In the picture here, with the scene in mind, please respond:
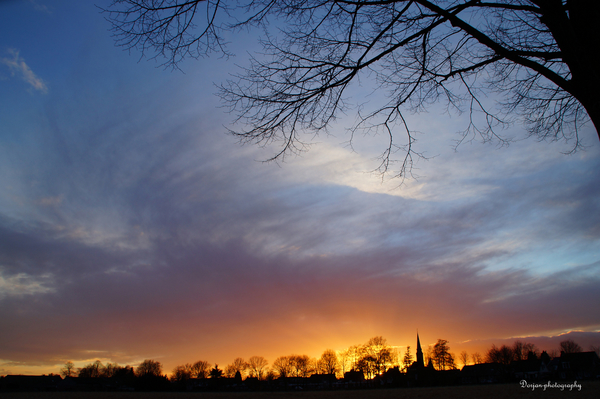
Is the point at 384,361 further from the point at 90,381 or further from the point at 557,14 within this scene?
the point at 557,14

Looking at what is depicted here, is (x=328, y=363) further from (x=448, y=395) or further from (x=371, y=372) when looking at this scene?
(x=448, y=395)

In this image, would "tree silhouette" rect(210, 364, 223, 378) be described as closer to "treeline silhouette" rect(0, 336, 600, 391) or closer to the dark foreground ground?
"treeline silhouette" rect(0, 336, 600, 391)

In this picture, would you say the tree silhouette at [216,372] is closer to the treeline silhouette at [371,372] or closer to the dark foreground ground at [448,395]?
the treeline silhouette at [371,372]

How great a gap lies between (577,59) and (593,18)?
61 cm

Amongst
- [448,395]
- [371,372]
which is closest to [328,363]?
[371,372]

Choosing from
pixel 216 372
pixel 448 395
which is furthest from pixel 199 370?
pixel 448 395

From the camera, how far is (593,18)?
385 centimetres

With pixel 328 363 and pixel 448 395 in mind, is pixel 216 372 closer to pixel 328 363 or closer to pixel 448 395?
pixel 328 363

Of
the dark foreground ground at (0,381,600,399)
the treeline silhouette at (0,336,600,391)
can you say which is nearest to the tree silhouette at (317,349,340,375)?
the treeline silhouette at (0,336,600,391)

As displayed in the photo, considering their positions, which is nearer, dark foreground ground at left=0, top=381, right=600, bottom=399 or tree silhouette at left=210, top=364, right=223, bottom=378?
dark foreground ground at left=0, top=381, right=600, bottom=399

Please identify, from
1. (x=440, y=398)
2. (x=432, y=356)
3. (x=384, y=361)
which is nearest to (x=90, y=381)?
(x=384, y=361)

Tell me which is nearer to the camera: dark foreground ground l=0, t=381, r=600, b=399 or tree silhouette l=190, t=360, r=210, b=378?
dark foreground ground l=0, t=381, r=600, b=399

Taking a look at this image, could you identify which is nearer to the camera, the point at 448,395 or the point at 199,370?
the point at 448,395

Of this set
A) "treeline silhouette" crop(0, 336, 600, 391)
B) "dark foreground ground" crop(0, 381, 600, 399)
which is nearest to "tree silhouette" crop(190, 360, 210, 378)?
"treeline silhouette" crop(0, 336, 600, 391)
